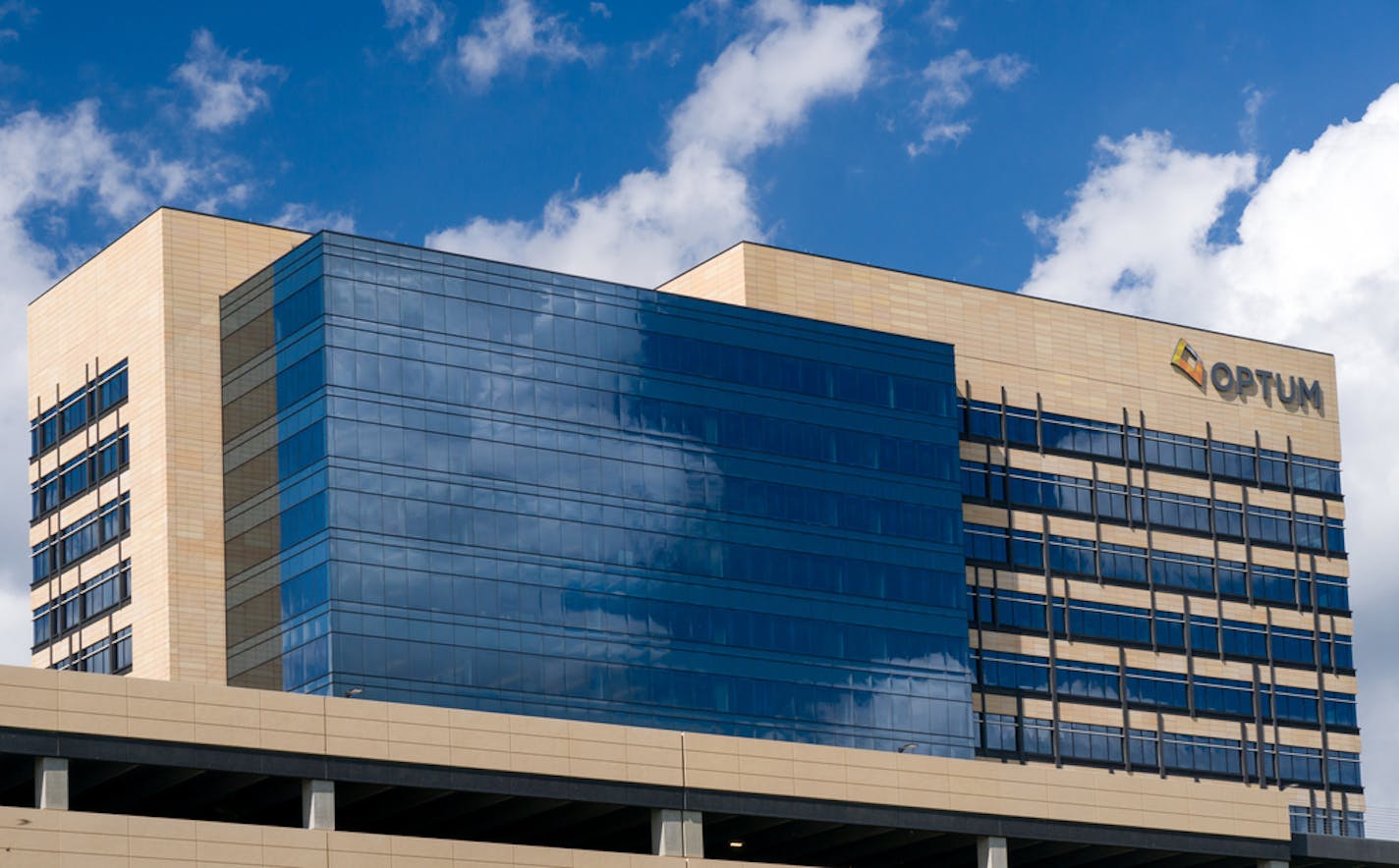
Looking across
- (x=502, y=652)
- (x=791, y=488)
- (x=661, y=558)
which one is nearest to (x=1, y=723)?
(x=502, y=652)

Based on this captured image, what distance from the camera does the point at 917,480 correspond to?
4589 inches

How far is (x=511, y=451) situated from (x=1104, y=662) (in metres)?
35.8

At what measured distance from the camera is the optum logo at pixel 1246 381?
437ft

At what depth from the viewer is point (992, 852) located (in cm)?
9400

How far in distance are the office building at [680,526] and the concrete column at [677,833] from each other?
35 centimetres

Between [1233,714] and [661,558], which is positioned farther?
[1233,714]

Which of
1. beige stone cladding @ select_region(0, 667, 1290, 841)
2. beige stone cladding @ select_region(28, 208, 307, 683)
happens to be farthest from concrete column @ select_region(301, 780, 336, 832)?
beige stone cladding @ select_region(28, 208, 307, 683)

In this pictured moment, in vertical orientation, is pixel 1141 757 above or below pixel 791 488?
below

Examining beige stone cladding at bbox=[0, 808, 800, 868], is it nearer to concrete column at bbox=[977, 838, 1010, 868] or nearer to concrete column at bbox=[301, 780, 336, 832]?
concrete column at bbox=[301, 780, 336, 832]

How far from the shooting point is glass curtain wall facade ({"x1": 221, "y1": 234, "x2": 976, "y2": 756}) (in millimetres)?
101562

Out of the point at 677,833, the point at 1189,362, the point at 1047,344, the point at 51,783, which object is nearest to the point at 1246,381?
the point at 1189,362

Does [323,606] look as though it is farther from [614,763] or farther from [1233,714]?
[1233,714]

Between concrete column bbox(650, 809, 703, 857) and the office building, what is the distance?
13.8 inches

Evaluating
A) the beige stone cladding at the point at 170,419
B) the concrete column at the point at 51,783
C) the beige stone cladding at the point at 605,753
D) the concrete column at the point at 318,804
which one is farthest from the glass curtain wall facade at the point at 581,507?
the concrete column at the point at 51,783
